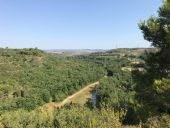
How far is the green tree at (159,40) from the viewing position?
1432cm

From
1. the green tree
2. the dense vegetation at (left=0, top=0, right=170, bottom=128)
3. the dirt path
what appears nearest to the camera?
the dense vegetation at (left=0, top=0, right=170, bottom=128)

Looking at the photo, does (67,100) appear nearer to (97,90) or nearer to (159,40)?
(97,90)

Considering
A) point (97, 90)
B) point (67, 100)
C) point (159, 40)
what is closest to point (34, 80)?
point (67, 100)

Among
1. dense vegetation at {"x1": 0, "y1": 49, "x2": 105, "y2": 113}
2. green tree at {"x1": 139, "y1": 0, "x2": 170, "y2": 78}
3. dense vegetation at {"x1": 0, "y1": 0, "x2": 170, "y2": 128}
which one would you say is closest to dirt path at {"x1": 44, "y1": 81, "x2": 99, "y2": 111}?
dense vegetation at {"x1": 0, "y1": 49, "x2": 105, "y2": 113}

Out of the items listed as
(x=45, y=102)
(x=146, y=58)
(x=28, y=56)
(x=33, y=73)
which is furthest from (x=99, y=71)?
(x=146, y=58)

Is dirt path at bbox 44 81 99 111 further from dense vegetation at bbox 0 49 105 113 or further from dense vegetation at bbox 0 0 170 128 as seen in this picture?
dense vegetation at bbox 0 0 170 128

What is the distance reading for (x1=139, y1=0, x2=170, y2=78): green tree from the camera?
1432 cm

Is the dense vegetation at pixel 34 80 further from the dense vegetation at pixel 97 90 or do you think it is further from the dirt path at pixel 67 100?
the dirt path at pixel 67 100

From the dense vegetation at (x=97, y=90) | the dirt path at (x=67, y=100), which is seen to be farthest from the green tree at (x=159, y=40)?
the dirt path at (x=67, y=100)

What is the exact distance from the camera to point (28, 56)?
8494cm

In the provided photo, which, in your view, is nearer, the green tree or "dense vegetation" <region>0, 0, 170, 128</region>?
"dense vegetation" <region>0, 0, 170, 128</region>

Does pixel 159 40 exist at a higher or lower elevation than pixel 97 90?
higher

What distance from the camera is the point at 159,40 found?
14.9 m

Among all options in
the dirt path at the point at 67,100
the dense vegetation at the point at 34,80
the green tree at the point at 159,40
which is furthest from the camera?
the dirt path at the point at 67,100
